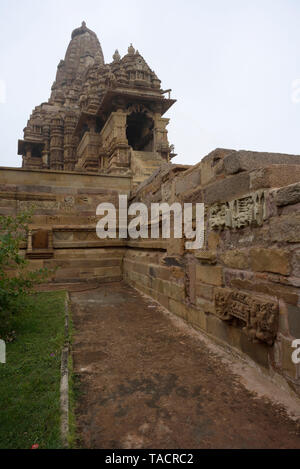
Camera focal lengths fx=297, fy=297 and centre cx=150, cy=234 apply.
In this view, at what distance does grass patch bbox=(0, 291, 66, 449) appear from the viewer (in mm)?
1891

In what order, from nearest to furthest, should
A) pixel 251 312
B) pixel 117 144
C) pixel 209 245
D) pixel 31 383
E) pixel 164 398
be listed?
pixel 164 398 → pixel 31 383 → pixel 251 312 → pixel 209 245 → pixel 117 144

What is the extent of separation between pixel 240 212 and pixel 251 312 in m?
0.94

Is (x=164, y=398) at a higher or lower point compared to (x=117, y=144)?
lower

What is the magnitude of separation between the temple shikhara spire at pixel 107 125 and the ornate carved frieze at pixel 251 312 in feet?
36.2

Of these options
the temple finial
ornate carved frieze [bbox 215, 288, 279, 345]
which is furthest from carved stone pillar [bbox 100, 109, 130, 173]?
ornate carved frieze [bbox 215, 288, 279, 345]

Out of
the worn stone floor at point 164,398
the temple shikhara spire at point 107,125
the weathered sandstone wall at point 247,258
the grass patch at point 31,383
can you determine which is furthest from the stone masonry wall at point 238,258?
the temple shikhara spire at point 107,125

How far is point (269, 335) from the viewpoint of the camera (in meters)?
2.41

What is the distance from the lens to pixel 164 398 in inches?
92.0

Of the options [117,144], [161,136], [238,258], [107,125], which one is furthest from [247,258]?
[107,125]

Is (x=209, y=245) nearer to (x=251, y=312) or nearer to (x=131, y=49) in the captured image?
(x=251, y=312)

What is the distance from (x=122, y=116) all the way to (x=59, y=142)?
35.1 feet

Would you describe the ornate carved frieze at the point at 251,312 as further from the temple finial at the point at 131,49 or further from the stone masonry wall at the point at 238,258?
the temple finial at the point at 131,49

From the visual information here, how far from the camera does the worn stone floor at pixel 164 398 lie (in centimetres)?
186

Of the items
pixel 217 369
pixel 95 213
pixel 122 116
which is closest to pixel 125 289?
pixel 95 213
